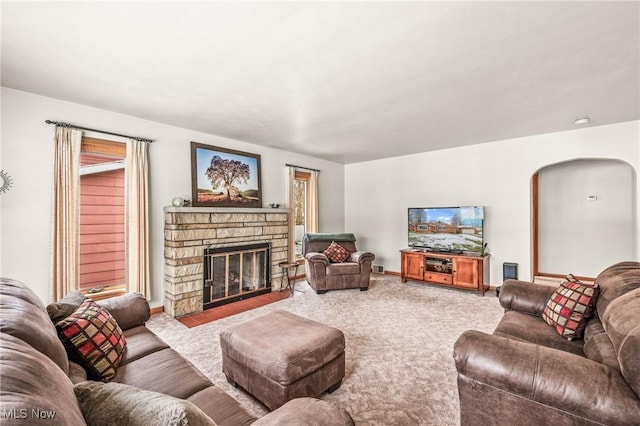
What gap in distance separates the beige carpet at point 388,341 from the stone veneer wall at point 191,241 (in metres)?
0.32

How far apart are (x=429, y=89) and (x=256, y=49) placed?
171 centimetres

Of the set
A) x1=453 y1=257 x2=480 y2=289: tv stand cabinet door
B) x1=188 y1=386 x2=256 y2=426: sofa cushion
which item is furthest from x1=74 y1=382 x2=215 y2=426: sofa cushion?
x1=453 y1=257 x2=480 y2=289: tv stand cabinet door

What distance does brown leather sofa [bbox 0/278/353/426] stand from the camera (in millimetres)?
599

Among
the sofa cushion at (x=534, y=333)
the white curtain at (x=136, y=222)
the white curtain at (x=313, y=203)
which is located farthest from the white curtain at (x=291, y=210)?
the sofa cushion at (x=534, y=333)

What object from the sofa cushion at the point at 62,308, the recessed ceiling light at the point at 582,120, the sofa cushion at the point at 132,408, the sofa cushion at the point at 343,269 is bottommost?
the sofa cushion at the point at 343,269

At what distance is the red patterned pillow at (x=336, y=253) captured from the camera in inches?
205

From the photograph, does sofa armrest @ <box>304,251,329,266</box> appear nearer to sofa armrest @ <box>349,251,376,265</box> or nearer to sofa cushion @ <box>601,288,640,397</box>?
sofa armrest @ <box>349,251,376,265</box>

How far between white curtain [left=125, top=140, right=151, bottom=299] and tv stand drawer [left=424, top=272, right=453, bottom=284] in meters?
4.39

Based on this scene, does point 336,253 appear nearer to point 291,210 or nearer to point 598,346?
point 291,210

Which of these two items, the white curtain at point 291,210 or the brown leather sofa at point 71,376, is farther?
the white curtain at point 291,210

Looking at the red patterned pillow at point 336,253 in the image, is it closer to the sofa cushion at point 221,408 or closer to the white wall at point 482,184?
the white wall at point 482,184

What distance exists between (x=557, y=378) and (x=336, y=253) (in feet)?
13.4

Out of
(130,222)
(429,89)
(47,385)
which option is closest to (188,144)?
(130,222)

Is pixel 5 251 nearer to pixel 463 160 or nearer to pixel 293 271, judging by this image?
pixel 293 271
